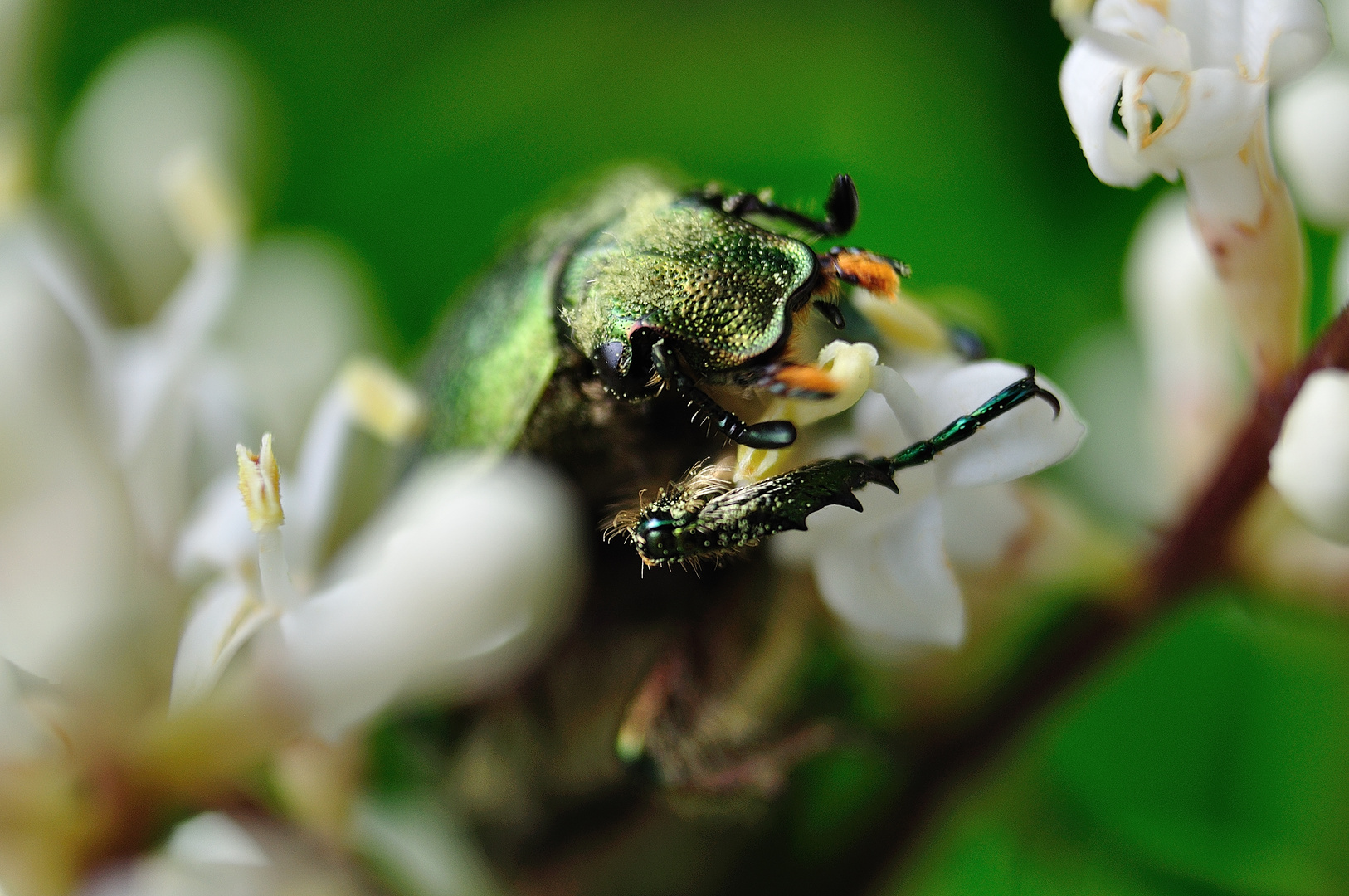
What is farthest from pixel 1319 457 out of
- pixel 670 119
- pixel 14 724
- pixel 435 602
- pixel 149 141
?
pixel 149 141

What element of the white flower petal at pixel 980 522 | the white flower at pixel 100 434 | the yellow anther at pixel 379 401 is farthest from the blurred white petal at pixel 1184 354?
the white flower at pixel 100 434

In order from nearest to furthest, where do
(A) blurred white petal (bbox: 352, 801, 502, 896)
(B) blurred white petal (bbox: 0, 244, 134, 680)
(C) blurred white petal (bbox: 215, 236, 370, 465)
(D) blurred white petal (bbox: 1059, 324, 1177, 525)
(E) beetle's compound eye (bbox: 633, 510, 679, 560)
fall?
(E) beetle's compound eye (bbox: 633, 510, 679, 560), (B) blurred white petal (bbox: 0, 244, 134, 680), (A) blurred white petal (bbox: 352, 801, 502, 896), (C) blurred white petal (bbox: 215, 236, 370, 465), (D) blurred white petal (bbox: 1059, 324, 1177, 525)

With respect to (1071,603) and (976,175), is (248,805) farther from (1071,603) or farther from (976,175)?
(976,175)

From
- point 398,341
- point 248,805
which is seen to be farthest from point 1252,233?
point 398,341

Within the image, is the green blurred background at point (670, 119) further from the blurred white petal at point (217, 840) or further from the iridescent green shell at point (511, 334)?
the blurred white petal at point (217, 840)

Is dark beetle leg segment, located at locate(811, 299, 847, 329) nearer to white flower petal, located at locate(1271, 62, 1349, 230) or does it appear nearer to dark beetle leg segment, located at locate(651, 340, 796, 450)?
dark beetle leg segment, located at locate(651, 340, 796, 450)

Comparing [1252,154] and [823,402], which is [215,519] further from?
[1252,154]

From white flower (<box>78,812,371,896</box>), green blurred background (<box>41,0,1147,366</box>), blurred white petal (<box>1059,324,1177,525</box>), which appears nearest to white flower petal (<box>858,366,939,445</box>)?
white flower (<box>78,812,371,896</box>)
